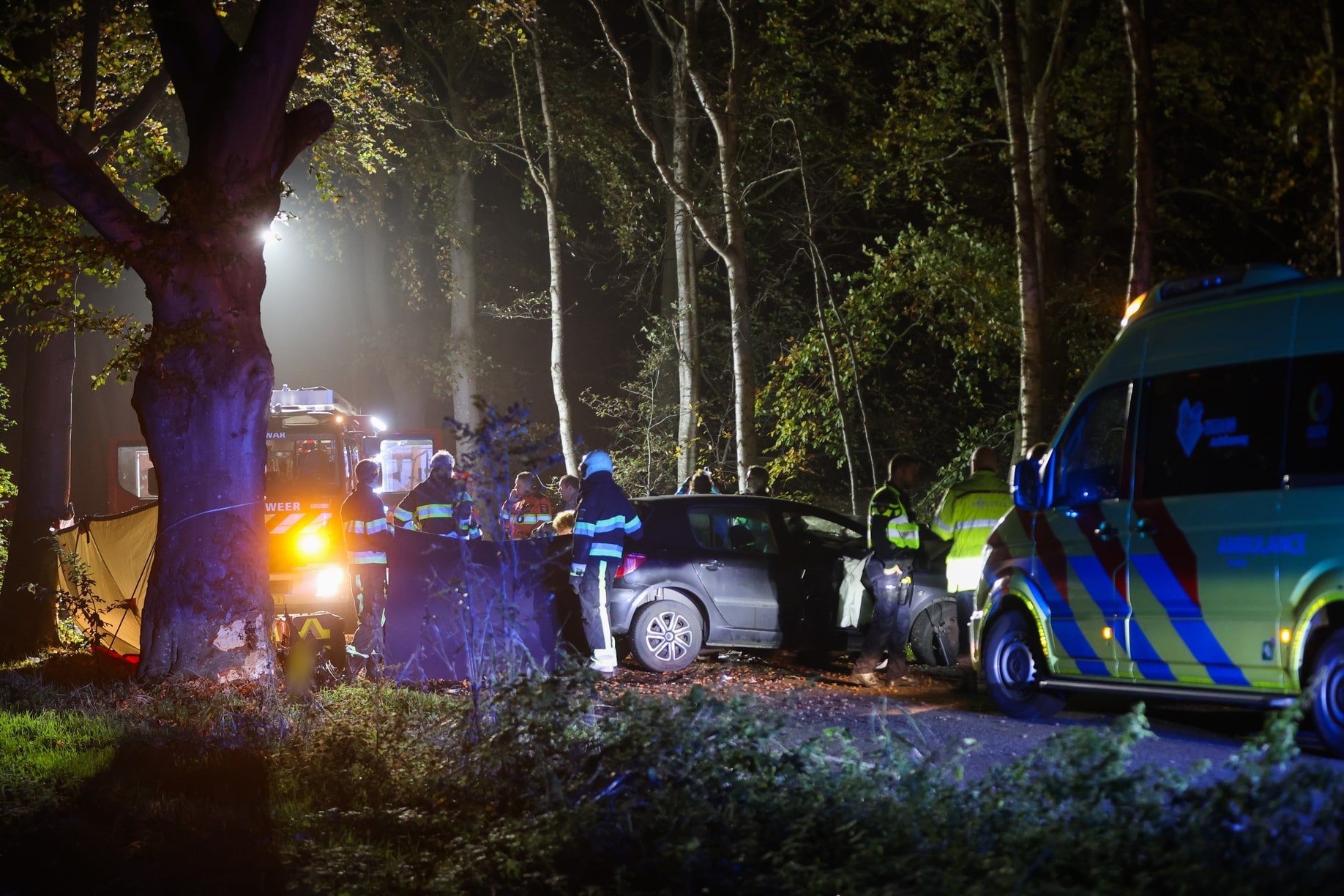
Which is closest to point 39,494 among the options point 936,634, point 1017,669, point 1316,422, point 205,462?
point 205,462

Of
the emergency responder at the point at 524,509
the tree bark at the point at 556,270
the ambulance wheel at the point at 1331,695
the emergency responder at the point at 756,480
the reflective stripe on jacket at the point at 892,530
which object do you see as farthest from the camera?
the tree bark at the point at 556,270

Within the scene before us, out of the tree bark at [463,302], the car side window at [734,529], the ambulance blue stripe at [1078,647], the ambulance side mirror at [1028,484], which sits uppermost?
the tree bark at [463,302]

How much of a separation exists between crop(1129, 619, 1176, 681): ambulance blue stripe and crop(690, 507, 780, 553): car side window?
4177mm

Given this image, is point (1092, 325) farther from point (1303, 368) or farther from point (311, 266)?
point (311, 266)

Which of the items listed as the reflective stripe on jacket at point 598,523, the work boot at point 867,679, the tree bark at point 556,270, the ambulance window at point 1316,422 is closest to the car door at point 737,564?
the work boot at point 867,679

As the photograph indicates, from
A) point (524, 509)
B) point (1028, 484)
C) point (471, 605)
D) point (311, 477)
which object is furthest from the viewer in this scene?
point (311, 477)

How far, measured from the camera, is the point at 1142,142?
38.8 ft

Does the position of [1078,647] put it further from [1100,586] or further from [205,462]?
[205,462]

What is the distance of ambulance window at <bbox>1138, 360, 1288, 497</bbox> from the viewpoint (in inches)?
256

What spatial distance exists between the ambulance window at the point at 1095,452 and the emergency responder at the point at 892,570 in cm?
213

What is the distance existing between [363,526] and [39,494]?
20.3 feet

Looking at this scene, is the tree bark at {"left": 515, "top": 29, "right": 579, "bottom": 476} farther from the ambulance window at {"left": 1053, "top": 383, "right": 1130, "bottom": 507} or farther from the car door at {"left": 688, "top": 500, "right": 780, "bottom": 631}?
the ambulance window at {"left": 1053, "top": 383, "right": 1130, "bottom": 507}

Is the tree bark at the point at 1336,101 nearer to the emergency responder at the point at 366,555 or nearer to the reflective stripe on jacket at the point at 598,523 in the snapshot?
the reflective stripe on jacket at the point at 598,523

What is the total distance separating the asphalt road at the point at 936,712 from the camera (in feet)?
22.8
